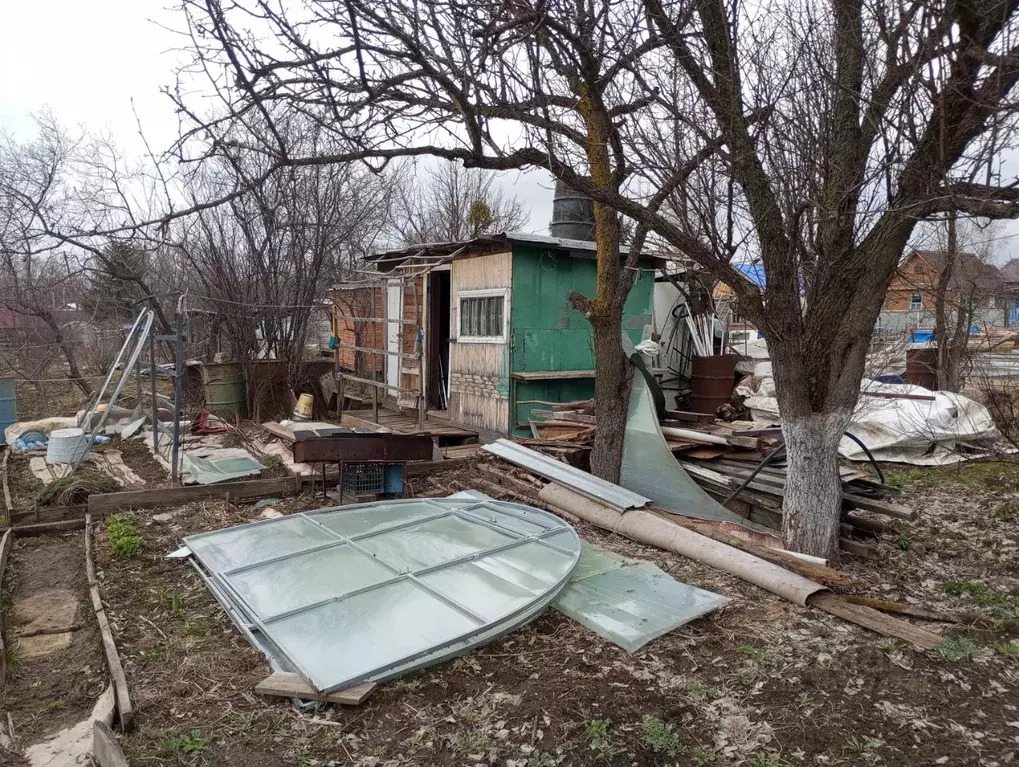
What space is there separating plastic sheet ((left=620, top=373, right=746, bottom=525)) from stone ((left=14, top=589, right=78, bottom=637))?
5.09m

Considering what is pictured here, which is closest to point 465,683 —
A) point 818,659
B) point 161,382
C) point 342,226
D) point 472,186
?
point 818,659

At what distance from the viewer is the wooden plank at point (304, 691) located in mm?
3086

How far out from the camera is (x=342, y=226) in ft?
43.3

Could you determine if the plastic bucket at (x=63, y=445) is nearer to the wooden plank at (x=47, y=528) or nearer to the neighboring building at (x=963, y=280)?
the wooden plank at (x=47, y=528)

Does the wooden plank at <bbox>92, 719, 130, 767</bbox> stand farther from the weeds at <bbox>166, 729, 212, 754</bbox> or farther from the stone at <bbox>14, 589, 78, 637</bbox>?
the stone at <bbox>14, 589, 78, 637</bbox>

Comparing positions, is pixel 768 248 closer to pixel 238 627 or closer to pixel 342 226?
pixel 238 627

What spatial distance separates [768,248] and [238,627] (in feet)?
14.2

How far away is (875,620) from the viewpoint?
159 inches

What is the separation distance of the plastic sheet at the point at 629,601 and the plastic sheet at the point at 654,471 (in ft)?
5.35

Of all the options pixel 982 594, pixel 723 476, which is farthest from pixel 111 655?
pixel 982 594

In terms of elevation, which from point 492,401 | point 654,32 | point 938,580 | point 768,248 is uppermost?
point 654,32

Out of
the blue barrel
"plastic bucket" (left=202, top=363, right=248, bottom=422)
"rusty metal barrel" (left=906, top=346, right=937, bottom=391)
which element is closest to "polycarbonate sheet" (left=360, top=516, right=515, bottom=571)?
"plastic bucket" (left=202, top=363, right=248, bottom=422)

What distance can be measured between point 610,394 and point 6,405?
9370mm

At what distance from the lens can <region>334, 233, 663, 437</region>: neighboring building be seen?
8852 millimetres
